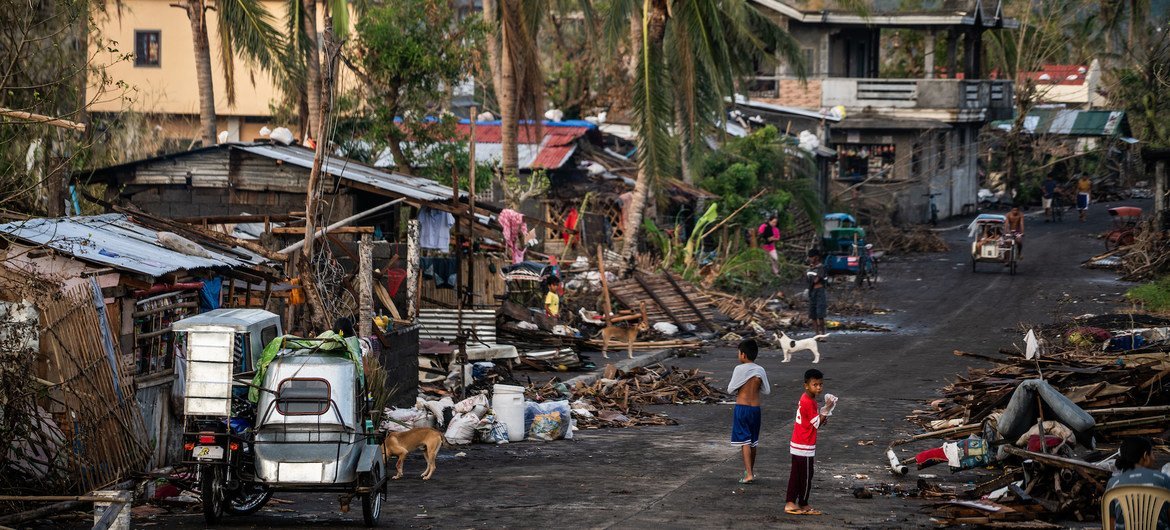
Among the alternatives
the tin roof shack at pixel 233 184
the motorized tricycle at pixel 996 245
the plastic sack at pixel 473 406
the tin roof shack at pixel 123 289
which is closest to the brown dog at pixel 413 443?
the tin roof shack at pixel 123 289

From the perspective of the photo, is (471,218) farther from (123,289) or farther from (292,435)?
(292,435)

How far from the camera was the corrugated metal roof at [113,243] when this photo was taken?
41.3ft

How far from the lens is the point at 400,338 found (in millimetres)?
16969

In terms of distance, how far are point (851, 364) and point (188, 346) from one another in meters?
A: 14.0

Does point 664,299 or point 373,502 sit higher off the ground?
point 664,299

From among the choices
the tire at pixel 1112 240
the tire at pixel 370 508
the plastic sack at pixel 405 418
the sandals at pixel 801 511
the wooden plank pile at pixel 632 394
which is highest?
the tire at pixel 1112 240

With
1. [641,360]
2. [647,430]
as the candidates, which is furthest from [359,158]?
[647,430]

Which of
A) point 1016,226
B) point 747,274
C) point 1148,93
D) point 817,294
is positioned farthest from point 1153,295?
point 1148,93

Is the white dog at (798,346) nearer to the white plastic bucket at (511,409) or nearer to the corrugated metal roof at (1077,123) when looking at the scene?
the white plastic bucket at (511,409)

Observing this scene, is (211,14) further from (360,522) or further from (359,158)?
(360,522)

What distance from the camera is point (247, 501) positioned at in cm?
1108

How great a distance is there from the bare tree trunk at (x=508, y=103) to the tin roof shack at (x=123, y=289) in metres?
13.8

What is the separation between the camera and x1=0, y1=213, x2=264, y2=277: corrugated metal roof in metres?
12.6

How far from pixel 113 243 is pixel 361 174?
9.49m
